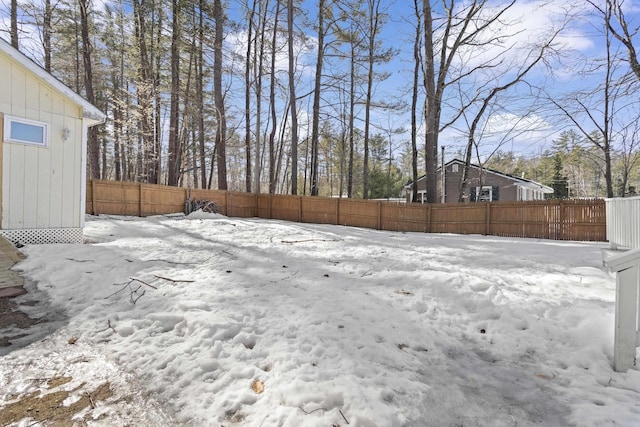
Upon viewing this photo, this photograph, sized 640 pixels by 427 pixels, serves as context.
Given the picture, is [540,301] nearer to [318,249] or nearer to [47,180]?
[318,249]

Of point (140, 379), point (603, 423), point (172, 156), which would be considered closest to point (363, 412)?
point (603, 423)

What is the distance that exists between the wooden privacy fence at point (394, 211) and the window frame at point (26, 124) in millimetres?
6444

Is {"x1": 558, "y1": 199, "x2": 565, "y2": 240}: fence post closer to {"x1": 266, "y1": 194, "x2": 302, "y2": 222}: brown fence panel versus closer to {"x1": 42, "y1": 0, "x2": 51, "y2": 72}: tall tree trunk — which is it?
{"x1": 266, "y1": 194, "x2": 302, "y2": 222}: brown fence panel

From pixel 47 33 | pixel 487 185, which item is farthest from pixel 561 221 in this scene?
pixel 47 33

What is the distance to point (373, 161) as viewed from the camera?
3119cm

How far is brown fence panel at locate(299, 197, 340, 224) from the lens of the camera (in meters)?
14.5

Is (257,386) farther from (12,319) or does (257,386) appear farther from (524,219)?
(524,219)

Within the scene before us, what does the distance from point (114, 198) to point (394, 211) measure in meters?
11.2

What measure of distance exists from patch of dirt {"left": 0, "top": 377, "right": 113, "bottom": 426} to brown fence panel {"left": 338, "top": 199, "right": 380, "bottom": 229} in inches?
480

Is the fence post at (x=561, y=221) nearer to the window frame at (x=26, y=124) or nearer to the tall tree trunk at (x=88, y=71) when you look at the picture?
the window frame at (x=26, y=124)

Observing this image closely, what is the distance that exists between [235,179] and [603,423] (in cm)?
3977

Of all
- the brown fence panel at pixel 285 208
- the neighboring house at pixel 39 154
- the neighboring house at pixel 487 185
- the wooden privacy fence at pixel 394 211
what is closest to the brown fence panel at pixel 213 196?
the wooden privacy fence at pixel 394 211

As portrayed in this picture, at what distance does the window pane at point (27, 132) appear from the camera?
5.24 m

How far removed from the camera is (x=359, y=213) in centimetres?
1384
